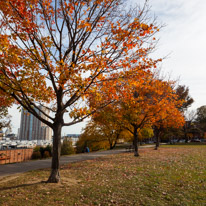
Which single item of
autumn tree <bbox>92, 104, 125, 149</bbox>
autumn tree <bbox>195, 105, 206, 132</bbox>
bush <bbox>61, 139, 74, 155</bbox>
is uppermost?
autumn tree <bbox>195, 105, 206, 132</bbox>

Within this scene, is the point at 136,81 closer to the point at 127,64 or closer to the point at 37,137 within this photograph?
the point at 127,64

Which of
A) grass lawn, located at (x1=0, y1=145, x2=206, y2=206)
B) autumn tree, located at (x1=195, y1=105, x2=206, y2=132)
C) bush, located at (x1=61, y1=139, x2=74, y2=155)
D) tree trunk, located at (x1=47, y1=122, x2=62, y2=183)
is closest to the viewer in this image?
grass lawn, located at (x1=0, y1=145, x2=206, y2=206)

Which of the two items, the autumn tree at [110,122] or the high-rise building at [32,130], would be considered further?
the high-rise building at [32,130]

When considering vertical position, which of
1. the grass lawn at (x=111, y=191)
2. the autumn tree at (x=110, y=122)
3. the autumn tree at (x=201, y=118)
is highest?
the autumn tree at (x=201, y=118)

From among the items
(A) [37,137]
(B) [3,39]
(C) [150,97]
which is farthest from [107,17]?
(A) [37,137]

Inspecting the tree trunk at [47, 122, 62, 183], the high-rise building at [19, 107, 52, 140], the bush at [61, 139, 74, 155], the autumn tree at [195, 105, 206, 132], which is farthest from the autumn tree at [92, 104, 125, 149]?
the high-rise building at [19, 107, 52, 140]

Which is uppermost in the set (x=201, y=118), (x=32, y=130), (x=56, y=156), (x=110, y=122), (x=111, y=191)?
(x=32, y=130)

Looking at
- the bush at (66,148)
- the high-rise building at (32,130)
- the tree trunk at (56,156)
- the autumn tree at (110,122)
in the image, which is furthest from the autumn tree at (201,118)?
the high-rise building at (32,130)

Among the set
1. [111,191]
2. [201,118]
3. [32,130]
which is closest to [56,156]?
[111,191]

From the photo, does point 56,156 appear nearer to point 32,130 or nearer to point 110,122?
point 110,122

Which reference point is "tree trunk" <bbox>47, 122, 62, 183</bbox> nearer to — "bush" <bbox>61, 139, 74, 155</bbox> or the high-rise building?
"bush" <bbox>61, 139, 74, 155</bbox>

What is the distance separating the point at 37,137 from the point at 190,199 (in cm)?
13094

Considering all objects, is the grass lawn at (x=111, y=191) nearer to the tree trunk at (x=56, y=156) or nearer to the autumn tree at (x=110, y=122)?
the tree trunk at (x=56, y=156)

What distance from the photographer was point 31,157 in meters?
19.3
